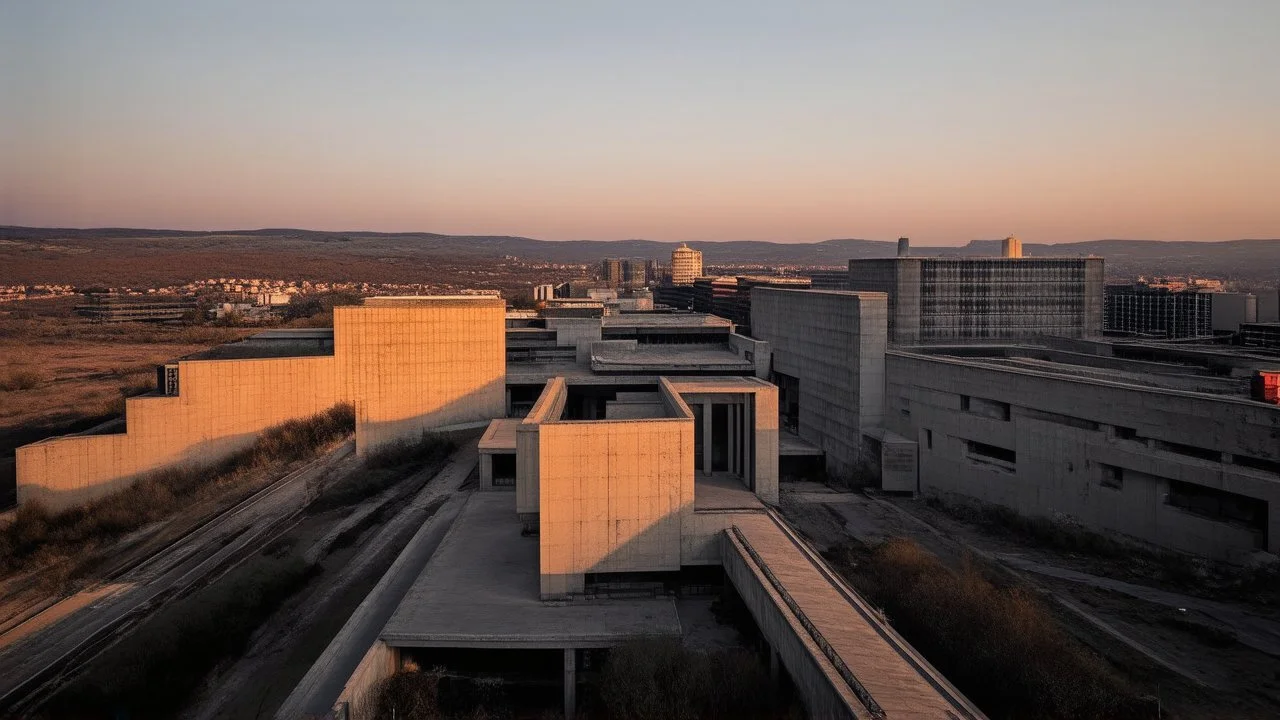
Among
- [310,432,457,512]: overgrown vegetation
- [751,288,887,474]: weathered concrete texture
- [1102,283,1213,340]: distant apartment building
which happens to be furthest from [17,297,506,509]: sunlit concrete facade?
[1102,283,1213,340]: distant apartment building

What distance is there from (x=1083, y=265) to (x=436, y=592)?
173 ft

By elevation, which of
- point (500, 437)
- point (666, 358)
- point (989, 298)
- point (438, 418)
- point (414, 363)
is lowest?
point (438, 418)

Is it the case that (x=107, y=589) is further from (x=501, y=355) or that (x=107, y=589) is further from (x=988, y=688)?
(x=988, y=688)

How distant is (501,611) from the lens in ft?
73.9

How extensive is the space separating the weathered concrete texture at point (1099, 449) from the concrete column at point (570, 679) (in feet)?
66.6

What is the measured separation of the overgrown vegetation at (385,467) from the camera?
37.5m

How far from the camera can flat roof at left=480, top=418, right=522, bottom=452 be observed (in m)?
35.6

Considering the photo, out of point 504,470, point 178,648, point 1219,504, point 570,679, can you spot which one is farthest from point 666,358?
point 178,648

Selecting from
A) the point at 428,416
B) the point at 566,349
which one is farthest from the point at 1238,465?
the point at 566,349

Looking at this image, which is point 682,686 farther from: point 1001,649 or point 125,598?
point 125,598

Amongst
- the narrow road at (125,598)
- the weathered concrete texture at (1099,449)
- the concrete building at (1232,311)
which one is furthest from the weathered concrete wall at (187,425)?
the concrete building at (1232,311)

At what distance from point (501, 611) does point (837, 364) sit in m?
26.3

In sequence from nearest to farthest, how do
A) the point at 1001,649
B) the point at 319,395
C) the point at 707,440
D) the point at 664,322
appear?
the point at 1001,649 → the point at 707,440 → the point at 319,395 → the point at 664,322

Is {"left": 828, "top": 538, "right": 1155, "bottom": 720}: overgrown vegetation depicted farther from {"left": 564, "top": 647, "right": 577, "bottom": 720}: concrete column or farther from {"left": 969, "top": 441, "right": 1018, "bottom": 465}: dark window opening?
{"left": 969, "top": 441, "right": 1018, "bottom": 465}: dark window opening
